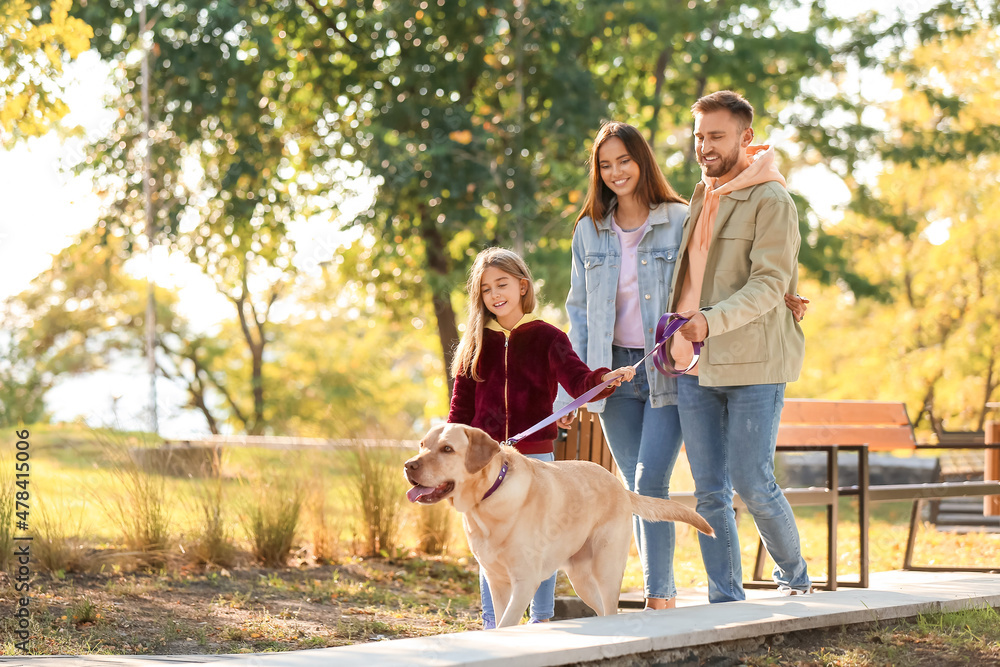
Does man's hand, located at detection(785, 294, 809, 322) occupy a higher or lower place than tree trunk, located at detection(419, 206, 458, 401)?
lower

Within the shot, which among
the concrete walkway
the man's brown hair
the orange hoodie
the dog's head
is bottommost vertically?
the concrete walkway

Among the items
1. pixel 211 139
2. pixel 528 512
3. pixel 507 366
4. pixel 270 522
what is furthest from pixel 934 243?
pixel 528 512

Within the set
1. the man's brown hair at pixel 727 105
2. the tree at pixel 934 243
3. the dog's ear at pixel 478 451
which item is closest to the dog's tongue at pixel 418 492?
the dog's ear at pixel 478 451

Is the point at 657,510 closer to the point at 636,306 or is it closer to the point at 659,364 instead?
the point at 659,364

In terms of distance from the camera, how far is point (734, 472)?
13.5 ft

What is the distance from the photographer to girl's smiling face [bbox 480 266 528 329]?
4.29m

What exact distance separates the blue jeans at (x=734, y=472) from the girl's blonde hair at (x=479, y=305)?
0.89 metres

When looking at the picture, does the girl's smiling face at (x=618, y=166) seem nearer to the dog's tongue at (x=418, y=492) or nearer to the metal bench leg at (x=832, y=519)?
the dog's tongue at (x=418, y=492)

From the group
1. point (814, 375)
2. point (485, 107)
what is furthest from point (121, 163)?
point (814, 375)

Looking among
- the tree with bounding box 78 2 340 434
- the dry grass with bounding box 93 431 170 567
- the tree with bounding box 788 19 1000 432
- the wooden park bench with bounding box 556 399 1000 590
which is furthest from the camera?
the tree with bounding box 788 19 1000 432

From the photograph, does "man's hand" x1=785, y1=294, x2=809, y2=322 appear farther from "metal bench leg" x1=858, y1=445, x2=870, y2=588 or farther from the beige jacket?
"metal bench leg" x1=858, y1=445, x2=870, y2=588

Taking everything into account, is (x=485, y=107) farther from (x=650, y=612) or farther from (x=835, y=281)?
(x=650, y=612)

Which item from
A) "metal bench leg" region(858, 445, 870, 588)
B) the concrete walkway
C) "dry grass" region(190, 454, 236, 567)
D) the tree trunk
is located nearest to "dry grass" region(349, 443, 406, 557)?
"dry grass" region(190, 454, 236, 567)

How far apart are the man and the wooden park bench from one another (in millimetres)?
1029
